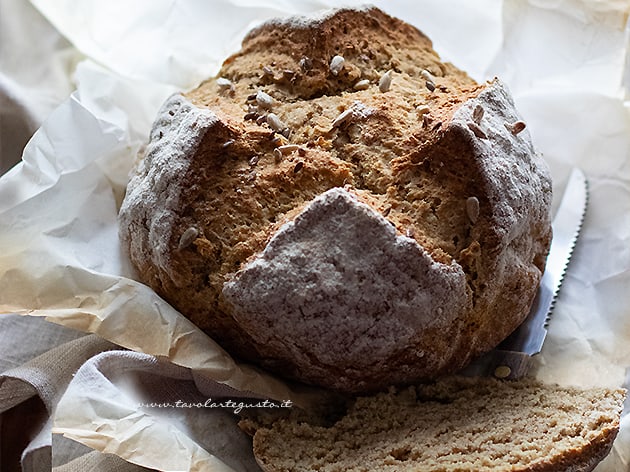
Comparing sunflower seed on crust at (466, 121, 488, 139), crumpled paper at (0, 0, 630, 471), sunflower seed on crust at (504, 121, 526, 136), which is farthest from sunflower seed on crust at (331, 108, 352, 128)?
crumpled paper at (0, 0, 630, 471)

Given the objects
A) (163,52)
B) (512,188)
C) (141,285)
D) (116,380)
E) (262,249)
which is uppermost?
(163,52)

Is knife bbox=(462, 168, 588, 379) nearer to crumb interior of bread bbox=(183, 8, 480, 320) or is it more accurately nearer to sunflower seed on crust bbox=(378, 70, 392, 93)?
crumb interior of bread bbox=(183, 8, 480, 320)

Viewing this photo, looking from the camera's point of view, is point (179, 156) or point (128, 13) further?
point (128, 13)

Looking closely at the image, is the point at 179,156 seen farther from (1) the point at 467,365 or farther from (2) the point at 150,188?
(1) the point at 467,365

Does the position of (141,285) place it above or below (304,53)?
below

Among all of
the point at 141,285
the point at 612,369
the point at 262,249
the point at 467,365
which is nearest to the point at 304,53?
the point at 262,249

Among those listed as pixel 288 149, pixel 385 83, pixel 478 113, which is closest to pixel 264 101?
pixel 288 149

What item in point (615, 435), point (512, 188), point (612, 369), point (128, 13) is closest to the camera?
point (615, 435)
